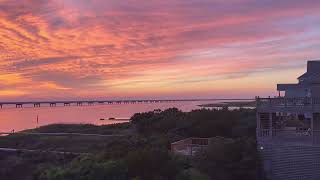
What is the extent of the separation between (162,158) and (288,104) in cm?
722

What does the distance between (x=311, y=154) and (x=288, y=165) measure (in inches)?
46.4

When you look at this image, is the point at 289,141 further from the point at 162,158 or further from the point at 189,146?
the point at 162,158

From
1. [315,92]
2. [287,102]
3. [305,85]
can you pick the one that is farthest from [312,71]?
[287,102]

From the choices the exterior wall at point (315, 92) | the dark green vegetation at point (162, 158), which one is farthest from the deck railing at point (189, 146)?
the exterior wall at point (315, 92)

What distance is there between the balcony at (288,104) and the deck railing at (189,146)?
11.3ft

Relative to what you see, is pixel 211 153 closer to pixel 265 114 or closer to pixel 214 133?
pixel 265 114

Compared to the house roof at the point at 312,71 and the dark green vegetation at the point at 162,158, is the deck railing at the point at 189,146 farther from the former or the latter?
the house roof at the point at 312,71

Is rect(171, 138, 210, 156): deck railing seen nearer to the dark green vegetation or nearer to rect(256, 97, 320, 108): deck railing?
the dark green vegetation

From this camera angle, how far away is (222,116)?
3147 centimetres

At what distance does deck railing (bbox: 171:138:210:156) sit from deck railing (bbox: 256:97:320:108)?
3.50m

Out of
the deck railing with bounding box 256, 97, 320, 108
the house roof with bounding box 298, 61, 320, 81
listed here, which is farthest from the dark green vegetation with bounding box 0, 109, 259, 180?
the house roof with bounding box 298, 61, 320, 81

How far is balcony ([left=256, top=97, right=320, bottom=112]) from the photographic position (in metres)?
21.8

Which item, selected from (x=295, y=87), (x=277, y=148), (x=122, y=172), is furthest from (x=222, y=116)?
(x=122, y=172)

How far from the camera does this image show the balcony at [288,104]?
71.4ft
